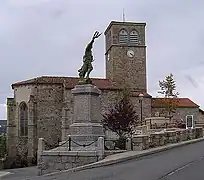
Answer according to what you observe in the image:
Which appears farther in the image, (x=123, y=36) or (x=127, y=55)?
(x=123, y=36)

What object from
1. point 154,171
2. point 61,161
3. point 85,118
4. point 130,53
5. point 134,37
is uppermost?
point 134,37

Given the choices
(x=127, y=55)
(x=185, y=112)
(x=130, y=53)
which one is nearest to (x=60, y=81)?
(x=127, y=55)

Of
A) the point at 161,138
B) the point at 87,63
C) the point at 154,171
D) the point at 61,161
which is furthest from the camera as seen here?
the point at 161,138

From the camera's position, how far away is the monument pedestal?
19.3m

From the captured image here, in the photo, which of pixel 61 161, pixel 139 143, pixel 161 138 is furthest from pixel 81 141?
pixel 161 138

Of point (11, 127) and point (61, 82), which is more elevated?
point (61, 82)

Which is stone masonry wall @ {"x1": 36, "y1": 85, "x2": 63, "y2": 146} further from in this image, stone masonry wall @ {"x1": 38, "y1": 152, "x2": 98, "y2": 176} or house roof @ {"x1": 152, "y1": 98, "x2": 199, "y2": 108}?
stone masonry wall @ {"x1": 38, "y1": 152, "x2": 98, "y2": 176}

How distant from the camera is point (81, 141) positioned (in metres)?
21.7

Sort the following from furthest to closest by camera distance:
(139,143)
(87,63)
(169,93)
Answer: (169,93), (87,63), (139,143)

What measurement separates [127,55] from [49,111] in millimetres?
16698

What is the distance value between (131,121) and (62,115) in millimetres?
21915

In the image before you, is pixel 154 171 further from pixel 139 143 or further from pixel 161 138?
pixel 161 138

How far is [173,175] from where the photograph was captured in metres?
13.0

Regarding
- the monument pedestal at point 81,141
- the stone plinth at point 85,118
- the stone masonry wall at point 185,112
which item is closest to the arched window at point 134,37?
the stone masonry wall at point 185,112
